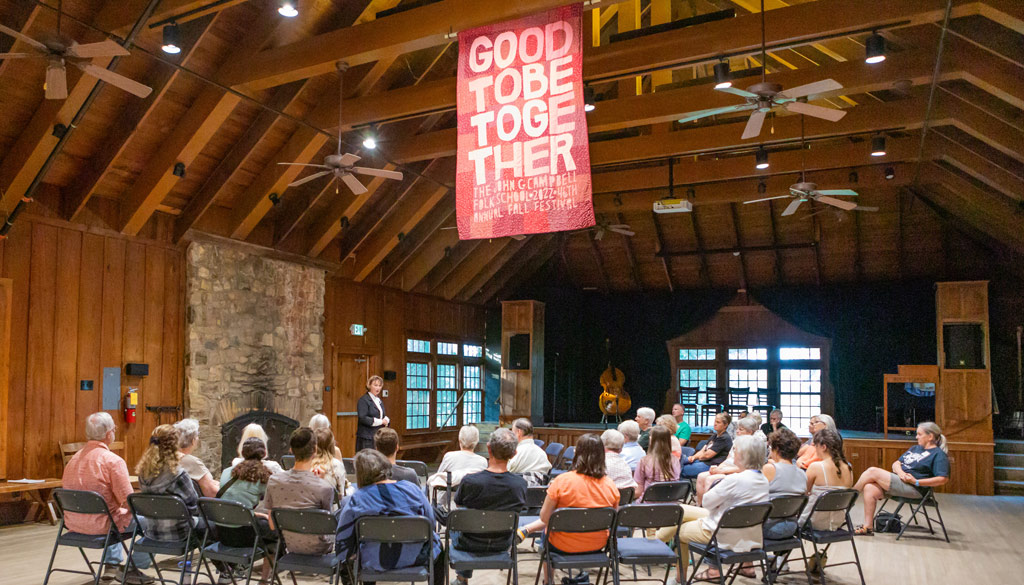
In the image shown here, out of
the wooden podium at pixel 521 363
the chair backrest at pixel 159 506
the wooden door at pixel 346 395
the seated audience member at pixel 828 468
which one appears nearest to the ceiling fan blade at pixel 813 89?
the seated audience member at pixel 828 468

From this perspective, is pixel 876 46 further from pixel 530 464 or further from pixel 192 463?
pixel 192 463

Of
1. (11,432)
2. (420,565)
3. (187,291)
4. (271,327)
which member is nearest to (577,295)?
(271,327)

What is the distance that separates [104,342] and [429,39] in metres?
5.27

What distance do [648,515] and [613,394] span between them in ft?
36.5

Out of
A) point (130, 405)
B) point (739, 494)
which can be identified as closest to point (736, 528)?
point (739, 494)

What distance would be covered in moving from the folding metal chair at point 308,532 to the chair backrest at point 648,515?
65.4 inches

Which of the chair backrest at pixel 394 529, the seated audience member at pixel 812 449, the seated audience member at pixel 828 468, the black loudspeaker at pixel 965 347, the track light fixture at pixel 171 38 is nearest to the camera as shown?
the chair backrest at pixel 394 529

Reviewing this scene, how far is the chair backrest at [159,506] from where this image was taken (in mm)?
4551

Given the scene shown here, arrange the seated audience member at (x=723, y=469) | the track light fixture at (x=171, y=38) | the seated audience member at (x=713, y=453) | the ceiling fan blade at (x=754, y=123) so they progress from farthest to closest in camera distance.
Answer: the seated audience member at (x=713, y=453)
the track light fixture at (x=171, y=38)
the ceiling fan blade at (x=754, y=123)
the seated audience member at (x=723, y=469)

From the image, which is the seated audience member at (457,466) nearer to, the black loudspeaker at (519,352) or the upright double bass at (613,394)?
the black loudspeaker at (519,352)

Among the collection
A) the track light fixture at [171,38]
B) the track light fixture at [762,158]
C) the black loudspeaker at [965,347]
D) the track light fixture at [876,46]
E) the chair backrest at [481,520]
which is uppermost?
the track light fixture at [171,38]

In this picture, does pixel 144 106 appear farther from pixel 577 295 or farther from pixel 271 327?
pixel 577 295

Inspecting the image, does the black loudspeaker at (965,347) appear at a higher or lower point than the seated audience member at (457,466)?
higher

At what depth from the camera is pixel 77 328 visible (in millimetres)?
8453
